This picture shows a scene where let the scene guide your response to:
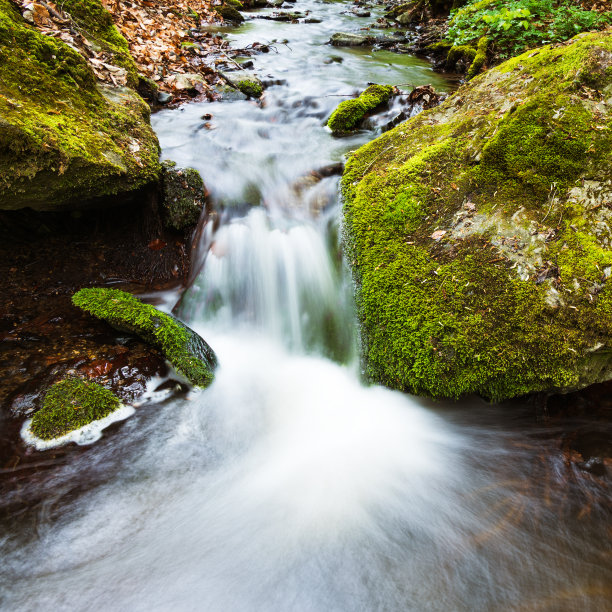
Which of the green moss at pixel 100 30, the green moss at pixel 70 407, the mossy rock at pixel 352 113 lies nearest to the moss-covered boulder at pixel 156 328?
the green moss at pixel 70 407

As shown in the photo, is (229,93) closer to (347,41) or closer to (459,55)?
(459,55)

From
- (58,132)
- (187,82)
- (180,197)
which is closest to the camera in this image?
(58,132)

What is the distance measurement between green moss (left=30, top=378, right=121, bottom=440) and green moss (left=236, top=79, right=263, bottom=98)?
6.69m

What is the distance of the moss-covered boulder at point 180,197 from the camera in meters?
4.19

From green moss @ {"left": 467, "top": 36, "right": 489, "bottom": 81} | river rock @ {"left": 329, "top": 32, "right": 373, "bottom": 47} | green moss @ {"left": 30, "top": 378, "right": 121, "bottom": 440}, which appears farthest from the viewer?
river rock @ {"left": 329, "top": 32, "right": 373, "bottom": 47}

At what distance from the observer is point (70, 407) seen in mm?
2570

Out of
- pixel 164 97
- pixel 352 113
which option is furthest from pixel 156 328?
pixel 164 97

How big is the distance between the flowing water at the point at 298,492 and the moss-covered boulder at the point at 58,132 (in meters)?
1.22

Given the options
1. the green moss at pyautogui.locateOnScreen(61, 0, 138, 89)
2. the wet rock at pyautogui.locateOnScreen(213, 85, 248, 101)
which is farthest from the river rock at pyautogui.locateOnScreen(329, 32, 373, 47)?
the green moss at pyautogui.locateOnScreen(61, 0, 138, 89)

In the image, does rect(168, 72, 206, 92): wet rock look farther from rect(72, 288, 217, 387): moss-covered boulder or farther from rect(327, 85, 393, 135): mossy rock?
rect(72, 288, 217, 387): moss-covered boulder

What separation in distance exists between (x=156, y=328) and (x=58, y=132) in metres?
1.83

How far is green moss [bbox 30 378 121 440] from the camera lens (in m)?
2.47

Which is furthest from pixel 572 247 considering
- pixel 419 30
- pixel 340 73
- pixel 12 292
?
pixel 419 30

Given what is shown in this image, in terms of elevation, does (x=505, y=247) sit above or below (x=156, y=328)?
above
